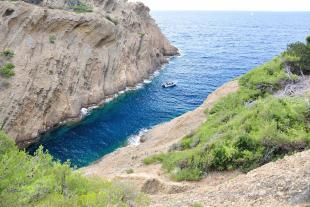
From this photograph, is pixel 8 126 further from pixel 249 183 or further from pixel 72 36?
pixel 249 183

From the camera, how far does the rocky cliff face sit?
51.6 m

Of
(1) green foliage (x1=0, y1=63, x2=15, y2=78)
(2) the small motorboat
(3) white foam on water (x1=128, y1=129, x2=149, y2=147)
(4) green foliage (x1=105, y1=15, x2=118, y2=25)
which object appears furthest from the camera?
(2) the small motorboat

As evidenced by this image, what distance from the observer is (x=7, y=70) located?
5259 cm

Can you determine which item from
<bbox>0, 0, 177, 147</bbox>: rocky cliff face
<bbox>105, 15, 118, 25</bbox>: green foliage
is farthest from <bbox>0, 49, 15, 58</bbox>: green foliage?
<bbox>105, 15, 118, 25</bbox>: green foliage

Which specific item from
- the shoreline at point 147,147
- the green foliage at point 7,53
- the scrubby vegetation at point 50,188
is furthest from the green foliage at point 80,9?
the scrubby vegetation at point 50,188

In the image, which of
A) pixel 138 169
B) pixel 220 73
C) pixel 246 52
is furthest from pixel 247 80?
pixel 246 52

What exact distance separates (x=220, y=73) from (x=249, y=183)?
241ft

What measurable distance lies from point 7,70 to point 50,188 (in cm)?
3930

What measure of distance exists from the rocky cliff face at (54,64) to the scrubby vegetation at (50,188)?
31.3 metres

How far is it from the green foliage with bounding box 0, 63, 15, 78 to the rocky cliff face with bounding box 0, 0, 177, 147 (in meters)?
0.76

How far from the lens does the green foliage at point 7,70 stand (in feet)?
172

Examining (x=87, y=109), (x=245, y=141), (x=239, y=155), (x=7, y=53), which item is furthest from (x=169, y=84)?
(x=239, y=155)

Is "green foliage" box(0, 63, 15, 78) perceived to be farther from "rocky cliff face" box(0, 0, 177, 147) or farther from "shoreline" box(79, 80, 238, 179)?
"shoreline" box(79, 80, 238, 179)

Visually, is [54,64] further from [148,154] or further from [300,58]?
[300,58]
